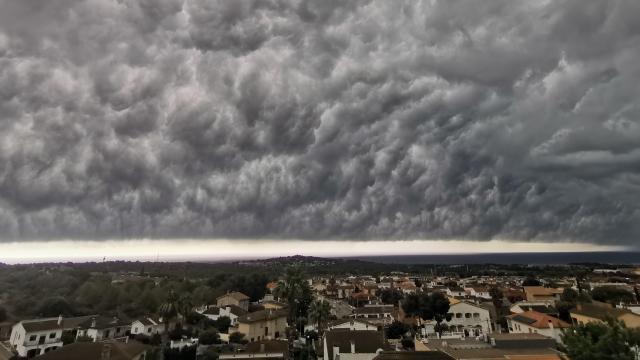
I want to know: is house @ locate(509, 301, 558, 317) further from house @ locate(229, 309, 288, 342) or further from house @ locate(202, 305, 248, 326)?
house @ locate(202, 305, 248, 326)

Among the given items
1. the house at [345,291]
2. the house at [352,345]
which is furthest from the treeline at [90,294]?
the house at [352,345]

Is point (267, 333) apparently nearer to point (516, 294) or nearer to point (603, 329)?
point (603, 329)

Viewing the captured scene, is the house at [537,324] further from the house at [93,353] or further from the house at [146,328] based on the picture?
the house at [146,328]

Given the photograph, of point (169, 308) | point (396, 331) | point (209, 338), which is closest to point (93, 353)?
point (169, 308)

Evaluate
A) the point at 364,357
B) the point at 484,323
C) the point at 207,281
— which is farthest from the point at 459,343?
the point at 207,281

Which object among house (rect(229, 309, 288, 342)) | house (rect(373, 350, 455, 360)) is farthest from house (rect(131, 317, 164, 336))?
house (rect(373, 350, 455, 360))
